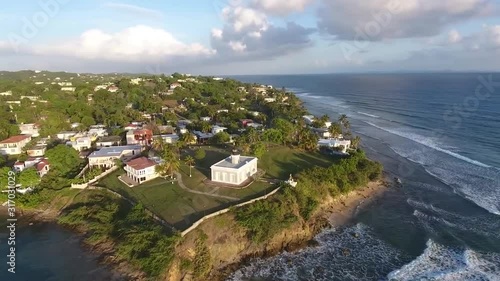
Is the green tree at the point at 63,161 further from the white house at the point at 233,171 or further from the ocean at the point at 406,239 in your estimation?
the white house at the point at 233,171

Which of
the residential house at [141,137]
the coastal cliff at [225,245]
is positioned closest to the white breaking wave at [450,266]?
the coastal cliff at [225,245]

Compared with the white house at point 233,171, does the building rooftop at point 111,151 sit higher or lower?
lower

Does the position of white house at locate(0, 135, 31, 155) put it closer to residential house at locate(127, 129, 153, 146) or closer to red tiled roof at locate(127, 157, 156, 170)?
residential house at locate(127, 129, 153, 146)

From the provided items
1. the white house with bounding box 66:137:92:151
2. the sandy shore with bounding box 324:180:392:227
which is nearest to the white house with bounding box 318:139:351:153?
the sandy shore with bounding box 324:180:392:227

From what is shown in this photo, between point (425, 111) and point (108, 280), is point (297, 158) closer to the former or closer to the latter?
point (108, 280)

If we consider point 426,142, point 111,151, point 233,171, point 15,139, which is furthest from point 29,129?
point 426,142

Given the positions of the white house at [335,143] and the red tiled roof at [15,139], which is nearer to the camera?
the red tiled roof at [15,139]
